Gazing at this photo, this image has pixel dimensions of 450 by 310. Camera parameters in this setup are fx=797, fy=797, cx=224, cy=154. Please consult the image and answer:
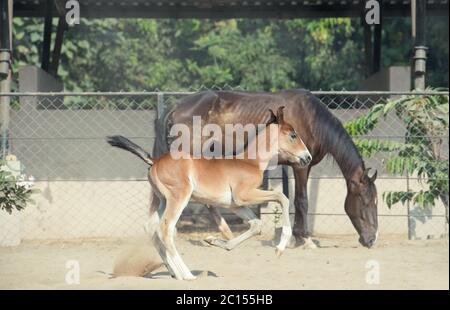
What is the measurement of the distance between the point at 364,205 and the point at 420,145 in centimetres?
131

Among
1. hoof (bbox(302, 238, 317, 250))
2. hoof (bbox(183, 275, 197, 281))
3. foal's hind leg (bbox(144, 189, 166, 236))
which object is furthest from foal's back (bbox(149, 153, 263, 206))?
hoof (bbox(302, 238, 317, 250))

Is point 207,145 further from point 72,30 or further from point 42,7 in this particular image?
point 72,30

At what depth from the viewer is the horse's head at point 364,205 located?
32.1 ft

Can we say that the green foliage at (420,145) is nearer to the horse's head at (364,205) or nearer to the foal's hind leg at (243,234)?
the horse's head at (364,205)

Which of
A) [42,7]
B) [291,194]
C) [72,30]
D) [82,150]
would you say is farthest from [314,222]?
[72,30]

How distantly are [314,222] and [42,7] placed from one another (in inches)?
236

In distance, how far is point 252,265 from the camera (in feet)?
27.9

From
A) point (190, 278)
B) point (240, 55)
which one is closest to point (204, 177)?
point (190, 278)

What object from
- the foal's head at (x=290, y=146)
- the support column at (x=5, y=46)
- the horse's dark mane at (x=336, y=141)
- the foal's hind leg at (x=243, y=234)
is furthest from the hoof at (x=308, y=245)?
the support column at (x=5, y=46)

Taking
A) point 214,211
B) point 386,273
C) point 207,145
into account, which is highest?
point 207,145

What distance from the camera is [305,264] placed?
8539 millimetres

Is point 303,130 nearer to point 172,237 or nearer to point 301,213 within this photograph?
point 301,213

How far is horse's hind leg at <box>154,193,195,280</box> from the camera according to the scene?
24.3ft

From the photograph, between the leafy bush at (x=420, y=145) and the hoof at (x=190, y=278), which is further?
the leafy bush at (x=420, y=145)
